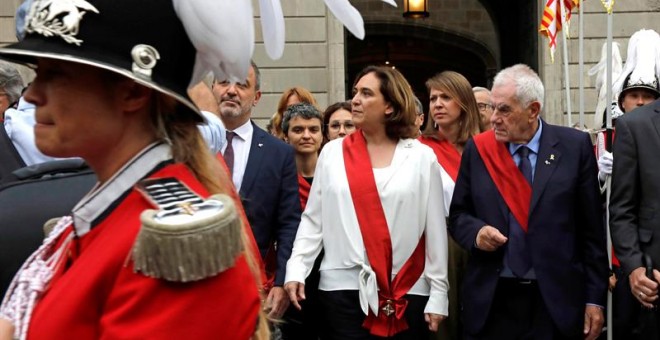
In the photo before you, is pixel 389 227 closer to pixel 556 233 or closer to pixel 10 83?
pixel 556 233

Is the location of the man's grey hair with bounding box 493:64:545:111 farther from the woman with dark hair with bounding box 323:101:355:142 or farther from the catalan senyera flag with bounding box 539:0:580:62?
the catalan senyera flag with bounding box 539:0:580:62

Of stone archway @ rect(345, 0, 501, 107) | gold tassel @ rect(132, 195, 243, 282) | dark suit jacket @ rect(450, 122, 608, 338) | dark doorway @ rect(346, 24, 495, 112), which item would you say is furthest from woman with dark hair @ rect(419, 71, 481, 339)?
dark doorway @ rect(346, 24, 495, 112)

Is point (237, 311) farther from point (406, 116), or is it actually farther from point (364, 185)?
point (406, 116)

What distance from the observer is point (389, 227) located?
5281 mm

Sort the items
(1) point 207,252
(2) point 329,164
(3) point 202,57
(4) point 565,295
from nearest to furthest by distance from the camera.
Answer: (1) point 207,252
(3) point 202,57
(4) point 565,295
(2) point 329,164

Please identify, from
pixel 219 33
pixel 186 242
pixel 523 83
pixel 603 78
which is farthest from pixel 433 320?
pixel 603 78

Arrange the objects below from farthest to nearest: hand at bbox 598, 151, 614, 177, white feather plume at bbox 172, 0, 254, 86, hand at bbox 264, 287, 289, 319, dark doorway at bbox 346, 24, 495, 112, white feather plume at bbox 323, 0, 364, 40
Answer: dark doorway at bbox 346, 24, 495, 112, hand at bbox 598, 151, 614, 177, hand at bbox 264, 287, 289, 319, white feather plume at bbox 323, 0, 364, 40, white feather plume at bbox 172, 0, 254, 86

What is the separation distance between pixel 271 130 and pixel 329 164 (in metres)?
2.89

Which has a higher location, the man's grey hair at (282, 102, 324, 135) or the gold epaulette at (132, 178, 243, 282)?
the man's grey hair at (282, 102, 324, 135)

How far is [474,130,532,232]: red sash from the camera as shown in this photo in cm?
516

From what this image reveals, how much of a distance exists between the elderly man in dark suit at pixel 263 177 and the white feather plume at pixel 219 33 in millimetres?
3363

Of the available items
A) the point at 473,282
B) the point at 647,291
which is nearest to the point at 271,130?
the point at 473,282

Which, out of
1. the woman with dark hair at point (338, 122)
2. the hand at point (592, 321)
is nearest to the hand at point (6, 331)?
the hand at point (592, 321)

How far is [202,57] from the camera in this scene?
2.02m
